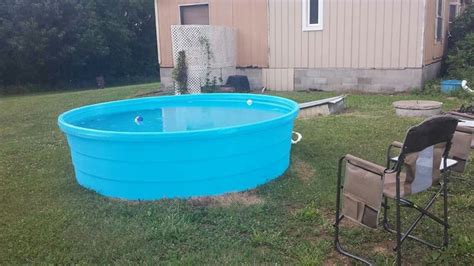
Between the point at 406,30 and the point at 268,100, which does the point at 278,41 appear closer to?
the point at 406,30

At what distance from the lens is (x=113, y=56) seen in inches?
878

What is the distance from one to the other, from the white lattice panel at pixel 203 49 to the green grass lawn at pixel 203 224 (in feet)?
20.2

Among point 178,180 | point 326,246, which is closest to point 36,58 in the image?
point 178,180

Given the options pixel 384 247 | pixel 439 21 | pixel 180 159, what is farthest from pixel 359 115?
pixel 439 21

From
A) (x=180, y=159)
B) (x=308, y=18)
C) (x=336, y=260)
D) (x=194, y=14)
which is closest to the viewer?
(x=336, y=260)

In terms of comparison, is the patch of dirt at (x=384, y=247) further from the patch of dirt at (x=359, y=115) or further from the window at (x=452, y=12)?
the window at (x=452, y=12)

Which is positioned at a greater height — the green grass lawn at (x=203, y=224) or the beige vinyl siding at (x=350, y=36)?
the beige vinyl siding at (x=350, y=36)

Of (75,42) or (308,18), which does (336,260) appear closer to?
(308,18)

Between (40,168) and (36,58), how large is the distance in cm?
1496

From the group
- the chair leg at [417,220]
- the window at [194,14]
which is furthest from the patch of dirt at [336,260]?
the window at [194,14]

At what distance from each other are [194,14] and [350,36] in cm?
462

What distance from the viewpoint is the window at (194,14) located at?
12.2 m

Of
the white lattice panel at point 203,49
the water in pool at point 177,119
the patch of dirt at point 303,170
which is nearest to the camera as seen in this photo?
the patch of dirt at point 303,170

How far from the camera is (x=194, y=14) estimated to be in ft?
40.9
